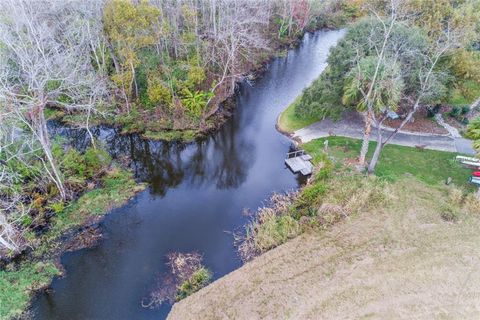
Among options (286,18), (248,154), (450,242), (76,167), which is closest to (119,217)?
(76,167)

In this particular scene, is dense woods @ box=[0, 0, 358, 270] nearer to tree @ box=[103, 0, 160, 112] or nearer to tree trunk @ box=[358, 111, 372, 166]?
tree @ box=[103, 0, 160, 112]

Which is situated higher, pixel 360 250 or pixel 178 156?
pixel 360 250

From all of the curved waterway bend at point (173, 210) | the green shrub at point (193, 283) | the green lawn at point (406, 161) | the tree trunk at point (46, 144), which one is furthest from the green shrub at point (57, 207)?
the green lawn at point (406, 161)

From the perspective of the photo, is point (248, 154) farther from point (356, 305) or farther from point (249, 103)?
point (356, 305)

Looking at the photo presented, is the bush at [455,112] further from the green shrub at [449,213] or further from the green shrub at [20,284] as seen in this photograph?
the green shrub at [20,284]

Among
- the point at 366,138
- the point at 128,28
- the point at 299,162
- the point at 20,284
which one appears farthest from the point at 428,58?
the point at 20,284

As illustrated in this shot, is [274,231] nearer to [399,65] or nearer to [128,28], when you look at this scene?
[399,65]

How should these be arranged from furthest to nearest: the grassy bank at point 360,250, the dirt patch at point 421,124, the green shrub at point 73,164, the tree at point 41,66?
the dirt patch at point 421,124 → the green shrub at point 73,164 → the tree at point 41,66 → the grassy bank at point 360,250
